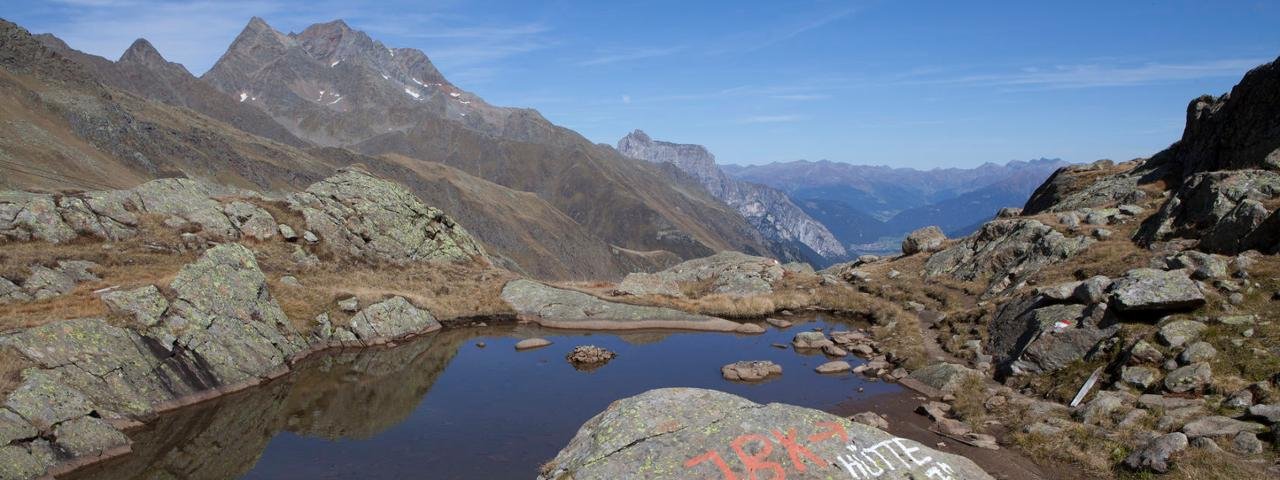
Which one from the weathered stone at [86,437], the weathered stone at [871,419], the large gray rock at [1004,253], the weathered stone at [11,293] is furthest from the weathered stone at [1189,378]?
the weathered stone at [11,293]

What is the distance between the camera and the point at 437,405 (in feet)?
112

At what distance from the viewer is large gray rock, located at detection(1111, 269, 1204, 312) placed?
29688mm

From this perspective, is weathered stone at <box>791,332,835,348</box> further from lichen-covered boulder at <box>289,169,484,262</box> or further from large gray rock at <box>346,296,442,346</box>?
lichen-covered boulder at <box>289,169,484,262</box>

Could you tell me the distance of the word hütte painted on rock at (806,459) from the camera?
18.3 metres

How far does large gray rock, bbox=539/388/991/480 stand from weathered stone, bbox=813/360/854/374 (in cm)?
1993

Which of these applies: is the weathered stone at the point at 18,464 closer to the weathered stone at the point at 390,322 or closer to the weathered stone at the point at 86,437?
the weathered stone at the point at 86,437

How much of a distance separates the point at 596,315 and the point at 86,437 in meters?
33.4

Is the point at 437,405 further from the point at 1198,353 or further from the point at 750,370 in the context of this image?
the point at 1198,353

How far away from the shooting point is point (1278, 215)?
3409cm

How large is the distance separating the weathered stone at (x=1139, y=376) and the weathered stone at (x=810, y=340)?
1989 centimetres

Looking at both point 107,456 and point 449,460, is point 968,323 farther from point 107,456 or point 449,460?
point 107,456

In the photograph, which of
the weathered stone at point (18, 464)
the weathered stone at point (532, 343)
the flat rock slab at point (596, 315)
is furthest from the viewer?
the flat rock slab at point (596, 315)

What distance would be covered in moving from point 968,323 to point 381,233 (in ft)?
169

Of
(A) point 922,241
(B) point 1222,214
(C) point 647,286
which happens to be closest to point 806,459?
(B) point 1222,214
